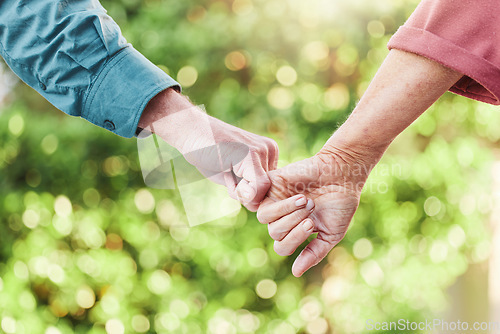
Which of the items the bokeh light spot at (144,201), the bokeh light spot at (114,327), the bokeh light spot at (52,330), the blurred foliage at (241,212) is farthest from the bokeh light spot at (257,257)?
the bokeh light spot at (52,330)

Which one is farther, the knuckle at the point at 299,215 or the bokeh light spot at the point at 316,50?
the bokeh light spot at the point at 316,50

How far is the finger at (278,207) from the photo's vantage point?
1414mm

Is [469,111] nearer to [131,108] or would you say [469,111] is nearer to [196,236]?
[196,236]

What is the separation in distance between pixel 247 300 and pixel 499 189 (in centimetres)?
133

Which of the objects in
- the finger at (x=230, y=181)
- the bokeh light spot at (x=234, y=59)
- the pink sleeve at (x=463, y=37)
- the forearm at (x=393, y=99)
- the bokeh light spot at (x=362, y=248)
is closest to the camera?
the pink sleeve at (x=463, y=37)

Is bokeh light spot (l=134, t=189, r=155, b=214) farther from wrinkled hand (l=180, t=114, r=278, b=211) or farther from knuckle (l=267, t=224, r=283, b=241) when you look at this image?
knuckle (l=267, t=224, r=283, b=241)

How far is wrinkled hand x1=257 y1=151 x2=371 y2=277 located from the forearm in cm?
12

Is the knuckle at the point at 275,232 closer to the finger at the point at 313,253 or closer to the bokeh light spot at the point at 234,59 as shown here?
the finger at the point at 313,253

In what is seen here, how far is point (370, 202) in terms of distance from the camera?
7.32 feet

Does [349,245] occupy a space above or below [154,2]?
below

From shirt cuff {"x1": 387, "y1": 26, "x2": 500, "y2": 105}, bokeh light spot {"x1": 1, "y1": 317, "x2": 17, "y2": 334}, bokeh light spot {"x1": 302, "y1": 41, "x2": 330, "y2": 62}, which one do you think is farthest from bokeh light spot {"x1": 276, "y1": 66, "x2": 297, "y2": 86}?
bokeh light spot {"x1": 1, "y1": 317, "x2": 17, "y2": 334}

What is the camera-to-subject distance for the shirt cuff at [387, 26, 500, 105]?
1.04 metres

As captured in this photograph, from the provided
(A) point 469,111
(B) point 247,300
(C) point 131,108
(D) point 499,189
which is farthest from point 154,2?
(D) point 499,189

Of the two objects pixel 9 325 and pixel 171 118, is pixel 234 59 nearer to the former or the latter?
pixel 171 118
